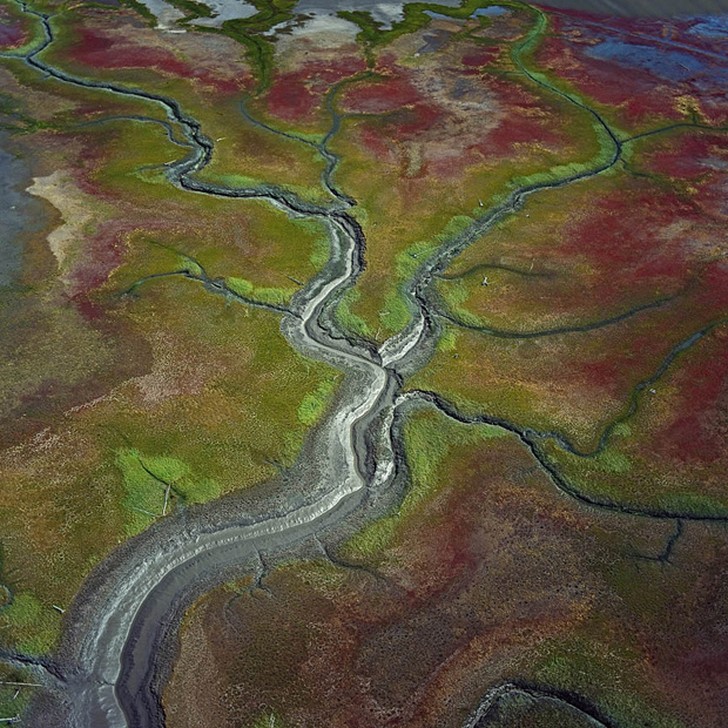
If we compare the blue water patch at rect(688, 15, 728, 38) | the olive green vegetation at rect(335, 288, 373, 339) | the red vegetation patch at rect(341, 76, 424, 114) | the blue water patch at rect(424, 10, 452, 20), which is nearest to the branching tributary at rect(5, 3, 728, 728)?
the olive green vegetation at rect(335, 288, 373, 339)

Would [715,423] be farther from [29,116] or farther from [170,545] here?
[29,116]

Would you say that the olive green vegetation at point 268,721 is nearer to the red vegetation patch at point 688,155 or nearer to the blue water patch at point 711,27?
the red vegetation patch at point 688,155

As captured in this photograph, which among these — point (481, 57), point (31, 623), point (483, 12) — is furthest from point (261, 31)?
point (31, 623)

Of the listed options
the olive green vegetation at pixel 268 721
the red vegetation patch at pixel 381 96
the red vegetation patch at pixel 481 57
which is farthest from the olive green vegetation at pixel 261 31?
the olive green vegetation at pixel 268 721

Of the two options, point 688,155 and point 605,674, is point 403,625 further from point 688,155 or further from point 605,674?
point 688,155

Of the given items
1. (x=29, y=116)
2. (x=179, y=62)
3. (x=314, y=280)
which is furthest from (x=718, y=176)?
(x=29, y=116)

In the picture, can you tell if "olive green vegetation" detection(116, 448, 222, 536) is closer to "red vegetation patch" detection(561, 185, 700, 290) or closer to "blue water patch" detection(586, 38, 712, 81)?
"red vegetation patch" detection(561, 185, 700, 290)
